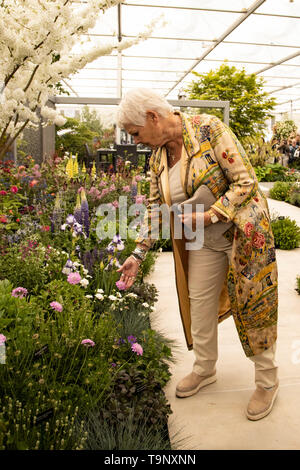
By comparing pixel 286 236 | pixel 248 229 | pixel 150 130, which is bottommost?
pixel 286 236

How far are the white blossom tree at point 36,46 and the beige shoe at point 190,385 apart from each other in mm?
1594

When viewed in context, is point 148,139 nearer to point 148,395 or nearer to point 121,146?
point 148,395

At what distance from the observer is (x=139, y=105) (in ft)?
5.83

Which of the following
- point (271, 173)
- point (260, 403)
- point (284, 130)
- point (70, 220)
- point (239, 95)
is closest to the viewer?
point (260, 403)

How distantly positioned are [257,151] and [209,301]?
39.7 ft

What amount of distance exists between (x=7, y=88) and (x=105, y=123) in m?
7.70

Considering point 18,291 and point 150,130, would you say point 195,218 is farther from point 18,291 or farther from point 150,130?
point 18,291

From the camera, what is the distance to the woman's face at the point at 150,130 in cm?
183

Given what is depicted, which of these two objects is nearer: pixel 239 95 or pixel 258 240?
pixel 258 240

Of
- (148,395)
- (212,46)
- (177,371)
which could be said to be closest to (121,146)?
(212,46)

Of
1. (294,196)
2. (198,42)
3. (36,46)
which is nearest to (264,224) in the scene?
(36,46)

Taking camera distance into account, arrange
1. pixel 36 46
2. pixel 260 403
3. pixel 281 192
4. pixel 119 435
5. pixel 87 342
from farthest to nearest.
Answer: pixel 281 192
pixel 260 403
pixel 87 342
pixel 119 435
pixel 36 46

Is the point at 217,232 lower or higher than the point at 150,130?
lower

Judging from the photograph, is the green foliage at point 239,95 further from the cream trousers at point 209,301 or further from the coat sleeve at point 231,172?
the coat sleeve at point 231,172
